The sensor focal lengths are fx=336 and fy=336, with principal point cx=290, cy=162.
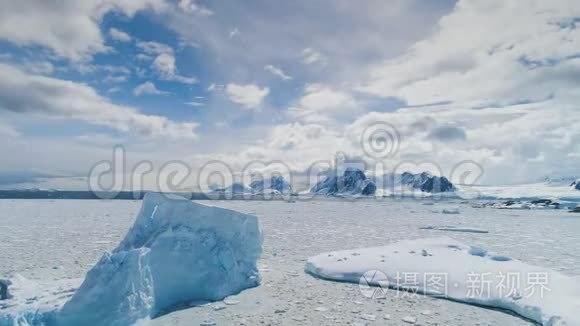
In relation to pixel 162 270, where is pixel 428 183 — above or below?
above

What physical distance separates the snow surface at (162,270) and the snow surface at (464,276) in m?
2.13

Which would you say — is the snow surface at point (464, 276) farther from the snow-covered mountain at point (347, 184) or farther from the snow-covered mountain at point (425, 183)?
the snow-covered mountain at point (347, 184)

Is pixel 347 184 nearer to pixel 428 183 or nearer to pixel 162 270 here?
pixel 428 183

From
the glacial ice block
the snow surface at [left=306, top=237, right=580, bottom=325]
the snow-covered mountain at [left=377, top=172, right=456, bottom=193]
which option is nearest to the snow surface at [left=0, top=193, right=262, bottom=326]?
the glacial ice block

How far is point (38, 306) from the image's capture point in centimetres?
493

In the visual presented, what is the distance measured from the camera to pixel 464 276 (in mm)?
6574

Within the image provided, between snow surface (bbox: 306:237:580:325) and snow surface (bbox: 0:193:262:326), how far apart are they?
2.13 meters

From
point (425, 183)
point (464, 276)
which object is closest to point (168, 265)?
point (464, 276)

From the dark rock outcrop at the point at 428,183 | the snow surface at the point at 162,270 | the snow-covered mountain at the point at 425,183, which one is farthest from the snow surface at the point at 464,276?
the dark rock outcrop at the point at 428,183

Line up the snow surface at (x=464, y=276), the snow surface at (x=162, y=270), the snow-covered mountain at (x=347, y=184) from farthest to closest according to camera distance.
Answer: the snow-covered mountain at (x=347, y=184), the snow surface at (x=464, y=276), the snow surface at (x=162, y=270)

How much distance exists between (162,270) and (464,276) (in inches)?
224

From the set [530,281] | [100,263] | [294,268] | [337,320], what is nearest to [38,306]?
[100,263]

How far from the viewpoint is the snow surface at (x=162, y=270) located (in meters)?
4.76

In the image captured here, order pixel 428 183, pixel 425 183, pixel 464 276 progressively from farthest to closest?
pixel 425 183 → pixel 428 183 → pixel 464 276
